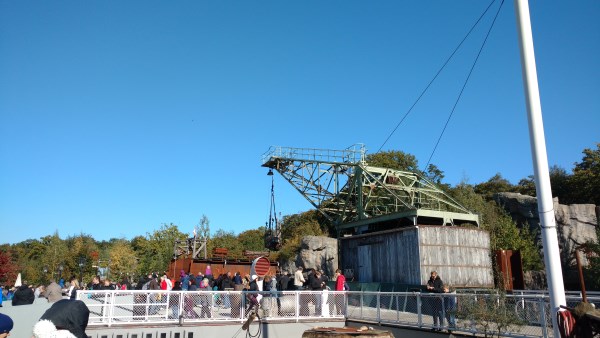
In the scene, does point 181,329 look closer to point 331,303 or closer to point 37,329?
point 331,303

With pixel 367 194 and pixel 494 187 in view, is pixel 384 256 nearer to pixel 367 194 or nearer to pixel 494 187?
pixel 367 194

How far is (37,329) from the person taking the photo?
514 cm

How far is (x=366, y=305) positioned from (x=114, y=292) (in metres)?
8.55

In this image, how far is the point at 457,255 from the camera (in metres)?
26.4

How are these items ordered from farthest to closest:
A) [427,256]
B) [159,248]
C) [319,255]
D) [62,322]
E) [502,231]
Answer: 1. [159,248]
2. [319,255]
3. [502,231]
4. [427,256]
5. [62,322]

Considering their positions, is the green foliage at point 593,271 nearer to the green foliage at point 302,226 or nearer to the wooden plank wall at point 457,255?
the wooden plank wall at point 457,255

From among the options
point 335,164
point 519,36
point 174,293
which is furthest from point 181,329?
point 335,164

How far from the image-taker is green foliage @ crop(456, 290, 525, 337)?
11.7m

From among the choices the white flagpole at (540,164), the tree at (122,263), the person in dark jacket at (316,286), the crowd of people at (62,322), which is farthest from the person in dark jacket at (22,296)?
the tree at (122,263)

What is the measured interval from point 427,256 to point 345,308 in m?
8.83

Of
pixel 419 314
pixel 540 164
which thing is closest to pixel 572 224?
pixel 419 314

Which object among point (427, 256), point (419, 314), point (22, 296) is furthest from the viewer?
point (427, 256)

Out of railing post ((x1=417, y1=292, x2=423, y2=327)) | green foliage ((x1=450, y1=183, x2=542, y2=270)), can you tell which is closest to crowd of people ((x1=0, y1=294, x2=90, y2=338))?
railing post ((x1=417, y1=292, x2=423, y2=327))

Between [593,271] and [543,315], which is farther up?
[593,271]
